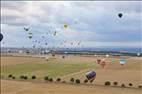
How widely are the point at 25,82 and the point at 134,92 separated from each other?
17.2 meters

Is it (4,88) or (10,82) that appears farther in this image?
(10,82)

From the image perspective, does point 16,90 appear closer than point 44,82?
Yes

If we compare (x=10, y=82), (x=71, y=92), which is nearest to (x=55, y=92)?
(x=71, y=92)

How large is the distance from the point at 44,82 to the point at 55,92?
895 cm

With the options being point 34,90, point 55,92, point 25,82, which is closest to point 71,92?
point 55,92

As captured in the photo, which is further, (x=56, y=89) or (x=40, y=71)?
(x=40, y=71)

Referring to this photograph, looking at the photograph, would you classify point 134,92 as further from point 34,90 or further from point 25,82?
point 25,82

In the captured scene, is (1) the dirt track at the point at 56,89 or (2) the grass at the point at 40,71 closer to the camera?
(1) the dirt track at the point at 56,89

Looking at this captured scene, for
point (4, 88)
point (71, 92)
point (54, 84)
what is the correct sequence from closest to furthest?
1. point (71, 92)
2. point (4, 88)
3. point (54, 84)

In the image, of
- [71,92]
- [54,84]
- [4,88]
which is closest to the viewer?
[71,92]

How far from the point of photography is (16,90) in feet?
123

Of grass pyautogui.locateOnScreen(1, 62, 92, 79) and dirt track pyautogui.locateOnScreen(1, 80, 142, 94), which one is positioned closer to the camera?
dirt track pyautogui.locateOnScreen(1, 80, 142, 94)

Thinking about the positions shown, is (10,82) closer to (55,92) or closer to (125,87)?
(55,92)

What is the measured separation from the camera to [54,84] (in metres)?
Result: 42.0
